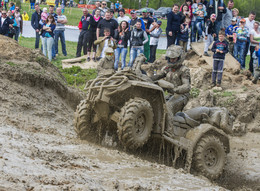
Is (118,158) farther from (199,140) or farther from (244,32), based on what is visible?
(244,32)

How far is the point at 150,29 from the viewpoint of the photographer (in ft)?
57.5

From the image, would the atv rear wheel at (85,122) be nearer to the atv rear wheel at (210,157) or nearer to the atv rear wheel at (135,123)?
the atv rear wheel at (135,123)

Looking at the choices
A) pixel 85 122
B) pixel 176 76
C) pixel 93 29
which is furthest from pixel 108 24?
pixel 85 122

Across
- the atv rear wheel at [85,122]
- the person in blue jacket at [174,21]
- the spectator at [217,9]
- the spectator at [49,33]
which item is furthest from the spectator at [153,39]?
the atv rear wheel at [85,122]

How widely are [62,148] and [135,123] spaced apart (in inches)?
53.3

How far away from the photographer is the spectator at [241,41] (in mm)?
16297

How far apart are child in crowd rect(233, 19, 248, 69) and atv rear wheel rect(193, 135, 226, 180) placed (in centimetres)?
761

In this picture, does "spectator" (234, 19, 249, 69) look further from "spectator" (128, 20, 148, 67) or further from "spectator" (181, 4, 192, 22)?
"spectator" (128, 20, 148, 67)

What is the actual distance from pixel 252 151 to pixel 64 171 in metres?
7.63

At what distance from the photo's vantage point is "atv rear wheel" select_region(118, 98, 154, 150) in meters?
7.64

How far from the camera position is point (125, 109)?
7.68 metres

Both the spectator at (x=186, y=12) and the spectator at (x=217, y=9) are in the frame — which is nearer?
the spectator at (x=186, y=12)

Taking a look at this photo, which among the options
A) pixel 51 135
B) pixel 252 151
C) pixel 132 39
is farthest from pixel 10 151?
pixel 132 39

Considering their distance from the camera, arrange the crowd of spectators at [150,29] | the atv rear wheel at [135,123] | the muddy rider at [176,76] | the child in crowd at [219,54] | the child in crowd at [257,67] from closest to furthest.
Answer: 1. the atv rear wheel at [135,123]
2. the muddy rider at [176,76]
3. the child in crowd at [219,54]
4. the child in crowd at [257,67]
5. the crowd of spectators at [150,29]
